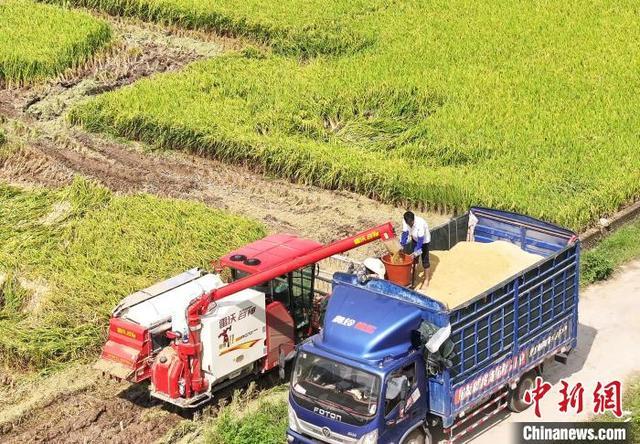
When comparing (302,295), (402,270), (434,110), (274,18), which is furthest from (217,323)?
(274,18)

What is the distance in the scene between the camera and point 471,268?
1706 cm

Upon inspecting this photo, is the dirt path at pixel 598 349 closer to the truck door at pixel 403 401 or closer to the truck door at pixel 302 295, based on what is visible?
the truck door at pixel 403 401

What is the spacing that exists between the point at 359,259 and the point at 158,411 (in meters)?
6.14

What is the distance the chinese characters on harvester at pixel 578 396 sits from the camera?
54.9 feet

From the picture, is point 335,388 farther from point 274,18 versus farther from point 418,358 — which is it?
point 274,18

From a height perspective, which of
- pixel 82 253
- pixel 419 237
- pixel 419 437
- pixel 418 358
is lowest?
pixel 82 253

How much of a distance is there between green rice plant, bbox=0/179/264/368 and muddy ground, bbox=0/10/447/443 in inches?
31.9

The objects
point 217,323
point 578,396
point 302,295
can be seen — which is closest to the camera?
point 217,323

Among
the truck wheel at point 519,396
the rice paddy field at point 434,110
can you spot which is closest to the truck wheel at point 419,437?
the truck wheel at point 519,396

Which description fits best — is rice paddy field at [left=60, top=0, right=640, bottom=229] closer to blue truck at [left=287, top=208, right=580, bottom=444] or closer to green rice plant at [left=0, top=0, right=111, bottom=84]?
green rice plant at [left=0, top=0, right=111, bottom=84]

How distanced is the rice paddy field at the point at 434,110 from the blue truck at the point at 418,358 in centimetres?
655

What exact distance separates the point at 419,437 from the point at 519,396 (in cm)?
231

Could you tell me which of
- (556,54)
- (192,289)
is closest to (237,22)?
(556,54)

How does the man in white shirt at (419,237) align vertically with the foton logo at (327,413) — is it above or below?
above
